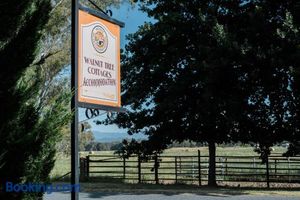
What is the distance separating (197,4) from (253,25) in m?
3.14

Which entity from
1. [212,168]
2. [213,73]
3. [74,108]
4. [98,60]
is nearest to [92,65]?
[98,60]

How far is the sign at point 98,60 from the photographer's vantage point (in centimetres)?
483

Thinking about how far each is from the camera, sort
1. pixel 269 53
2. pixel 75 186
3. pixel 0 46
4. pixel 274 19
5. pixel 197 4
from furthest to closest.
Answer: pixel 197 4 < pixel 274 19 < pixel 269 53 < pixel 75 186 < pixel 0 46

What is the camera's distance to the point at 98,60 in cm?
509

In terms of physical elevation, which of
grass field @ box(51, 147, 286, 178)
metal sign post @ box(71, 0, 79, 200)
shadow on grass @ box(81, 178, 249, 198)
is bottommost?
shadow on grass @ box(81, 178, 249, 198)

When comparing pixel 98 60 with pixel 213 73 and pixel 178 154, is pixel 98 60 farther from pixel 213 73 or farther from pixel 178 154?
pixel 178 154

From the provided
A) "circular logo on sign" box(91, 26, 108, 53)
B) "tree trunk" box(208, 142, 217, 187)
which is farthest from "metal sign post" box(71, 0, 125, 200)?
"tree trunk" box(208, 142, 217, 187)

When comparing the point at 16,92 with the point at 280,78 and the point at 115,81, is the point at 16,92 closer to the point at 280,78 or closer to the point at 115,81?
the point at 115,81

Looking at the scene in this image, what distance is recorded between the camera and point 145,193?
18.2m


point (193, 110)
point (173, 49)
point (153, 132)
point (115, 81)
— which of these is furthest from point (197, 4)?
point (115, 81)

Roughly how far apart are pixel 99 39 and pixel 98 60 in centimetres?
22

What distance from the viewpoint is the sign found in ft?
15.8

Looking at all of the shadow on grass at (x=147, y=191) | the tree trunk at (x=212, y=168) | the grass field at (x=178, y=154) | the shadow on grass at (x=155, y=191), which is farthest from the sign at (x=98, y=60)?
the tree trunk at (x=212, y=168)

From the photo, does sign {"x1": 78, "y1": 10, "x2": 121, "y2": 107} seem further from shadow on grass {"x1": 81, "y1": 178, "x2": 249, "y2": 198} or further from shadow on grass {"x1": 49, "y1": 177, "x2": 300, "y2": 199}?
shadow on grass {"x1": 81, "y1": 178, "x2": 249, "y2": 198}
